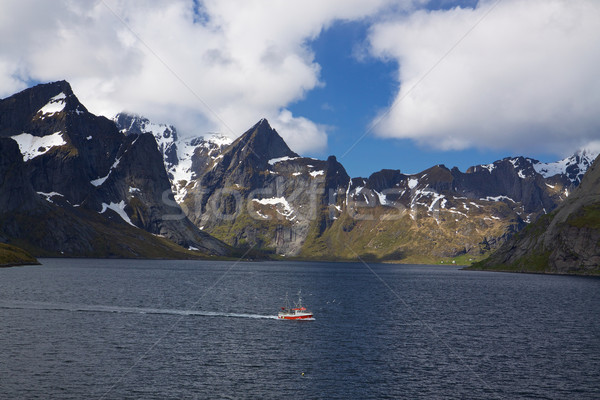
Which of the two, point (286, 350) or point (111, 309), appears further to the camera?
point (111, 309)

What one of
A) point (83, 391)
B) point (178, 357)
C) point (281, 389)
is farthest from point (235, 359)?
point (83, 391)

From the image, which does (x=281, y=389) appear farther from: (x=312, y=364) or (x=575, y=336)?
(x=575, y=336)

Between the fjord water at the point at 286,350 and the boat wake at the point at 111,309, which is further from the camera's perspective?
the boat wake at the point at 111,309

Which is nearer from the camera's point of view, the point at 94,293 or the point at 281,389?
the point at 281,389

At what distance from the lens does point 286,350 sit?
84875 millimetres

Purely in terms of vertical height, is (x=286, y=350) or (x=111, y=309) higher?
(x=111, y=309)

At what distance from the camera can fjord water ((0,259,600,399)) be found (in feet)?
209

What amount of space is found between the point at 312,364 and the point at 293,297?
9263cm

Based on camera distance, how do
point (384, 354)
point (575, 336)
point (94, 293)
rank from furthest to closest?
point (94, 293) → point (575, 336) → point (384, 354)

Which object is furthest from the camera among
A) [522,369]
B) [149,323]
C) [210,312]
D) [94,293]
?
[94,293]

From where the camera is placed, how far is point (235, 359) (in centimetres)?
7756

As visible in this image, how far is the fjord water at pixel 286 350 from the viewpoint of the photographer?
63.6 m

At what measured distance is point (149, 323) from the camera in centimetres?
10744

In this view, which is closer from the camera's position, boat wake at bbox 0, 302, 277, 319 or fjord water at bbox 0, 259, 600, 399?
fjord water at bbox 0, 259, 600, 399
